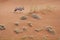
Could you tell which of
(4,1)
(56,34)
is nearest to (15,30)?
(56,34)

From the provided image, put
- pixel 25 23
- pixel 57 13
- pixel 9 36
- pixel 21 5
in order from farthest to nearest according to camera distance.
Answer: pixel 21 5 < pixel 57 13 < pixel 25 23 < pixel 9 36

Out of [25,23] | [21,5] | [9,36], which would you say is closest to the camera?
[9,36]

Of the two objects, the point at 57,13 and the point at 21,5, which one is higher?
the point at 21,5

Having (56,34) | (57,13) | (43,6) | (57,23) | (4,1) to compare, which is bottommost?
(56,34)

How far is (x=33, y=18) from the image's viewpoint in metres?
1.48

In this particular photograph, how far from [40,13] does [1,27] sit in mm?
361

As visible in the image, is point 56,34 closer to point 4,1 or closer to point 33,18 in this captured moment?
point 33,18

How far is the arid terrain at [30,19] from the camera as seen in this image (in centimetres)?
133

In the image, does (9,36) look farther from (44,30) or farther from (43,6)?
(43,6)

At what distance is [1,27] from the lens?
4.56ft

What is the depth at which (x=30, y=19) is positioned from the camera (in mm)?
1462

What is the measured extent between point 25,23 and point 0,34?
22 centimetres

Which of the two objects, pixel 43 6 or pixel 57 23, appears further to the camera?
pixel 43 6

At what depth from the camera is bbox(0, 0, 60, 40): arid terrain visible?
133 cm
